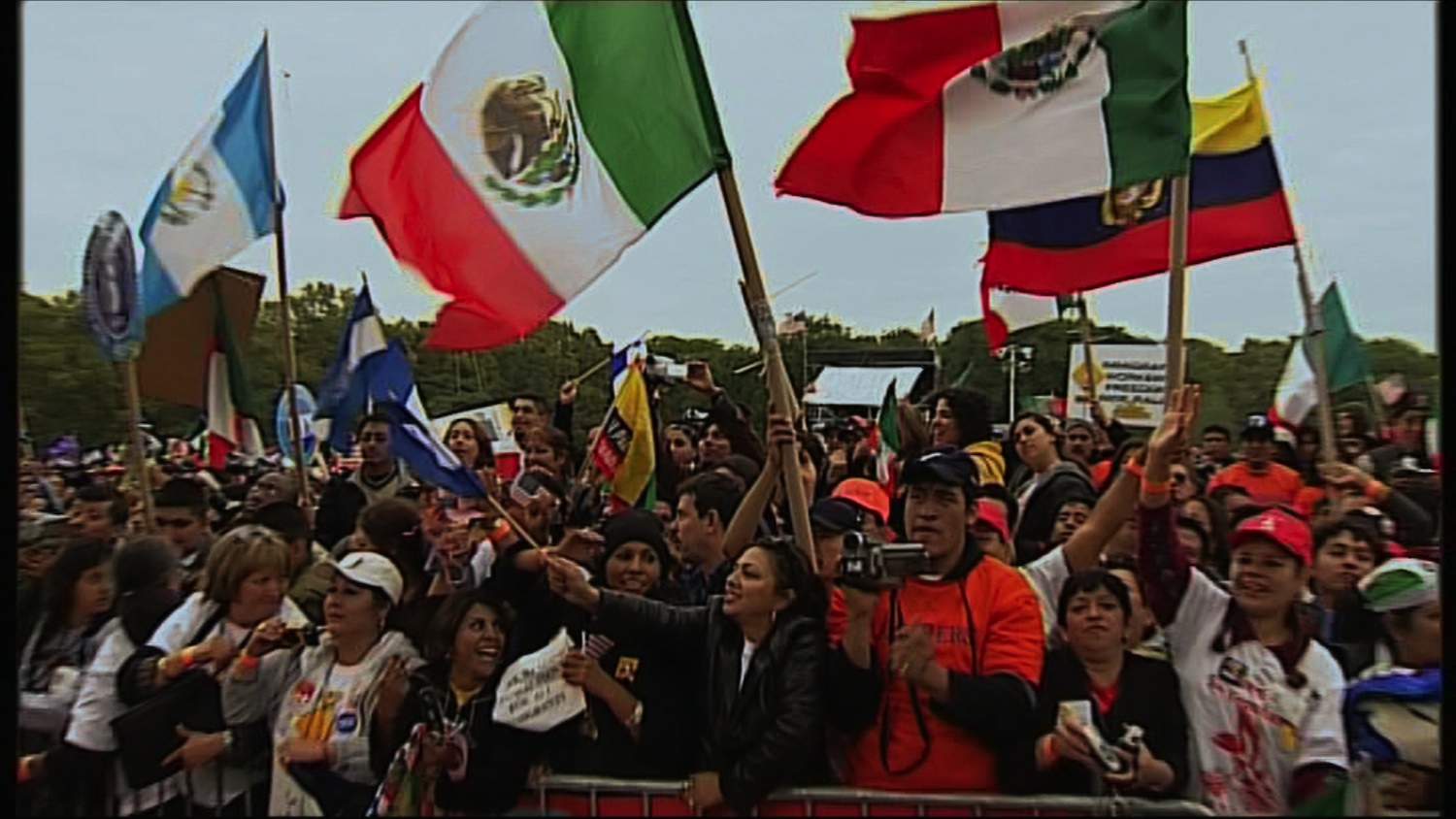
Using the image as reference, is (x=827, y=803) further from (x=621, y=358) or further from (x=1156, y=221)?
(x=621, y=358)

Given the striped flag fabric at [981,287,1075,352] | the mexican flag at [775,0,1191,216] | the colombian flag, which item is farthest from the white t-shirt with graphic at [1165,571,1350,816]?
the striped flag fabric at [981,287,1075,352]

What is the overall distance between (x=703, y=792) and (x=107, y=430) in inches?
1396

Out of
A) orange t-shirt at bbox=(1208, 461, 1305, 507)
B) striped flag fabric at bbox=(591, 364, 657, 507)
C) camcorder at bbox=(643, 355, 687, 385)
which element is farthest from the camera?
camcorder at bbox=(643, 355, 687, 385)

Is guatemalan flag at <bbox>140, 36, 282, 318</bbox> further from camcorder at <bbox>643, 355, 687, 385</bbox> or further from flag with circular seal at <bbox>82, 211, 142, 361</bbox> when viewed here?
camcorder at <bbox>643, 355, 687, 385</bbox>

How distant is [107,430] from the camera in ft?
118

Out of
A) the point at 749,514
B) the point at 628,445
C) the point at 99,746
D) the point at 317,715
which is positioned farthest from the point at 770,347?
the point at 628,445

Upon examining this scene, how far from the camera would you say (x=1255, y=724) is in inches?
148

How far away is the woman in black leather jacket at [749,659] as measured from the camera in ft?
12.7

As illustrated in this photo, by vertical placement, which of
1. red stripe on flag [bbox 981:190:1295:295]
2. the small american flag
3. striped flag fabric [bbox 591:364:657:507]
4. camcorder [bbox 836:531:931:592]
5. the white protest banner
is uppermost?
the white protest banner

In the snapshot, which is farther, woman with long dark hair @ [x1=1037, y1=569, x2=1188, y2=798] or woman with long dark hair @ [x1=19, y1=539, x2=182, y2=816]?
woman with long dark hair @ [x1=19, y1=539, x2=182, y2=816]

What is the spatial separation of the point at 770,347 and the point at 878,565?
3.41 feet

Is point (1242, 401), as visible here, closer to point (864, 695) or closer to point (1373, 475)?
point (1373, 475)

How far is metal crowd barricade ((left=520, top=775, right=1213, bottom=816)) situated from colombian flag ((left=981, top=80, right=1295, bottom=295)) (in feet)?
8.16

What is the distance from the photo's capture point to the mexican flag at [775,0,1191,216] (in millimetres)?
4887
